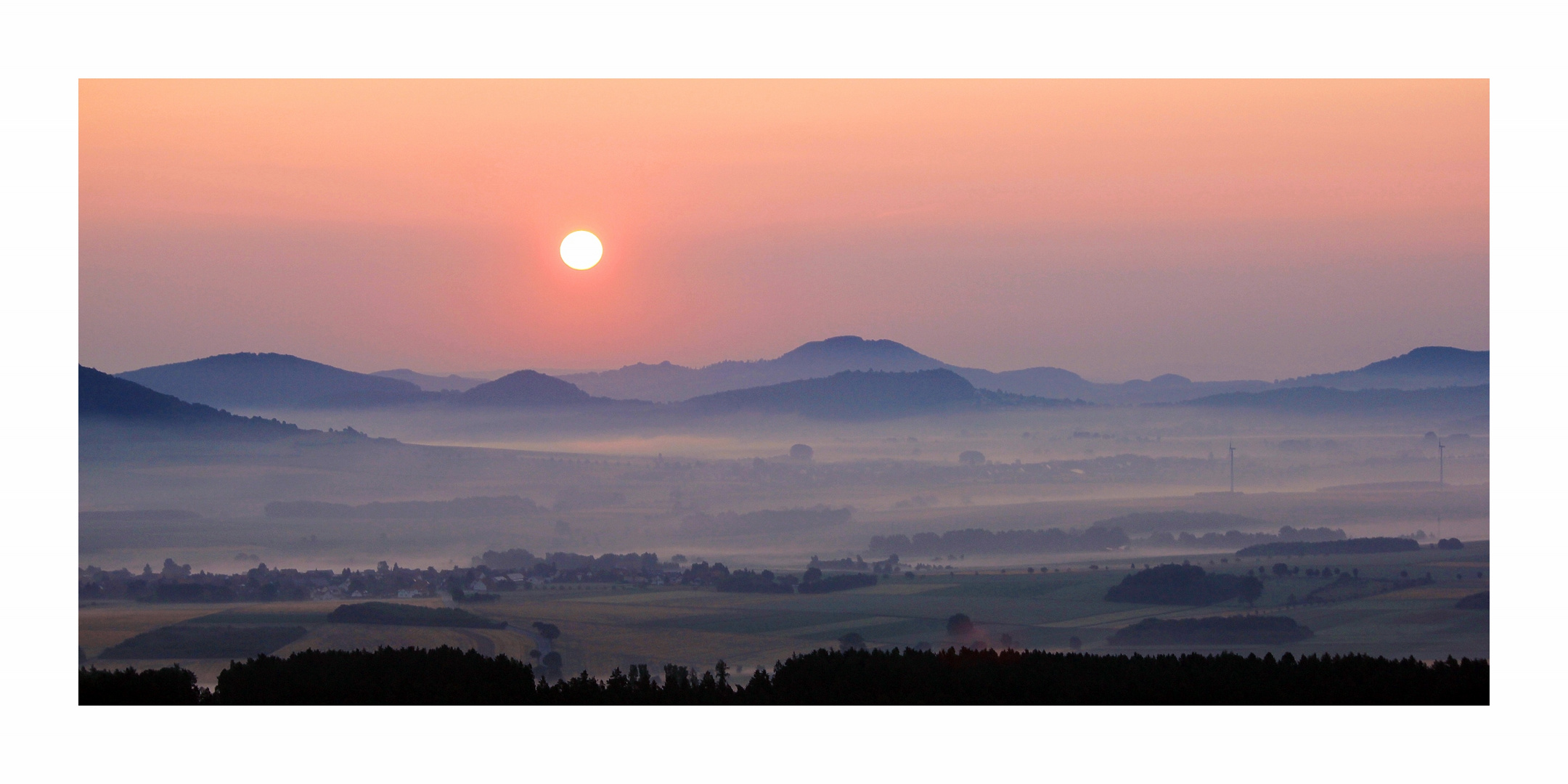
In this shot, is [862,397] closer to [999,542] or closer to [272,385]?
[999,542]

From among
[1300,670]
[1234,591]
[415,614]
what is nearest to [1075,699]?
[1300,670]

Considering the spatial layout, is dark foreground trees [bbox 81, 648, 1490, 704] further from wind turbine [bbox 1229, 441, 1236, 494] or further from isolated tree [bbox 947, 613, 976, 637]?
wind turbine [bbox 1229, 441, 1236, 494]

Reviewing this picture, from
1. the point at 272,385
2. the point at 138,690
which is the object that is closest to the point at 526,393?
the point at 272,385

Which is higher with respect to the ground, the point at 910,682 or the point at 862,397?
the point at 862,397

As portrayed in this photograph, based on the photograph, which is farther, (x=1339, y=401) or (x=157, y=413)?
(x=1339, y=401)

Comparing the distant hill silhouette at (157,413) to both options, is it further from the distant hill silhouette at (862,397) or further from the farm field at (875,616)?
the distant hill silhouette at (862,397)

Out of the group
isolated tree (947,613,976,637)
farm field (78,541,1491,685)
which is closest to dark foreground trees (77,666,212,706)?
farm field (78,541,1491,685)

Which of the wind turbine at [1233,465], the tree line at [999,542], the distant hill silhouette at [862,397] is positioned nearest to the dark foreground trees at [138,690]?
the tree line at [999,542]

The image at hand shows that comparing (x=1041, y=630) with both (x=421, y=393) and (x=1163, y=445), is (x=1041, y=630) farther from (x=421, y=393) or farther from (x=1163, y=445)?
(x=421, y=393)
